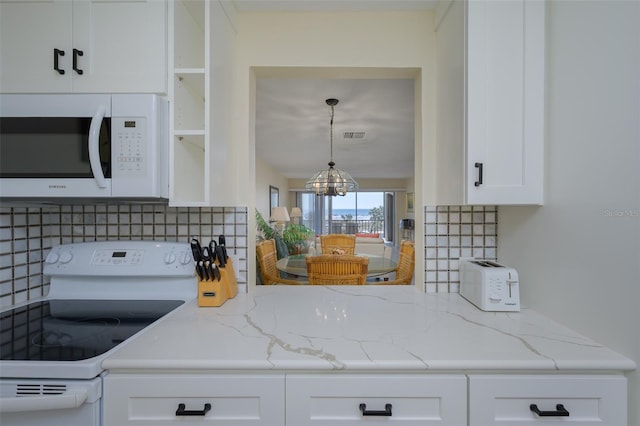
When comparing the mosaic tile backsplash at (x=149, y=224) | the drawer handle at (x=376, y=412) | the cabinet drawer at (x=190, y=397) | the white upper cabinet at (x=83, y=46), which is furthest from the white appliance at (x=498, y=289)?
the white upper cabinet at (x=83, y=46)

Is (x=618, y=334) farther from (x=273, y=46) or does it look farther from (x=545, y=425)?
(x=273, y=46)

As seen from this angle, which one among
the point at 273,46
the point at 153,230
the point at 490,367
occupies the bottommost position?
the point at 490,367

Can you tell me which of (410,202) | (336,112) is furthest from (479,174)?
(410,202)

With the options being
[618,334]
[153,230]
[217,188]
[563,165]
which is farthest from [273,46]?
[618,334]

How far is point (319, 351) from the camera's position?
88 centimetres

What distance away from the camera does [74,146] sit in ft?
3.48

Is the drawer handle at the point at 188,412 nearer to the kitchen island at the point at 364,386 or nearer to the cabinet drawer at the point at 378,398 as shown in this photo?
the kitchen island at the point at 364,386

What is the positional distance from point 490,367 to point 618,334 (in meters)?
0.39

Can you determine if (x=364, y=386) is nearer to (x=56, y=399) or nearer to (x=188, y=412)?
(x=188, y=412)

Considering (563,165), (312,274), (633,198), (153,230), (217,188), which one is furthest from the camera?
(312,274)

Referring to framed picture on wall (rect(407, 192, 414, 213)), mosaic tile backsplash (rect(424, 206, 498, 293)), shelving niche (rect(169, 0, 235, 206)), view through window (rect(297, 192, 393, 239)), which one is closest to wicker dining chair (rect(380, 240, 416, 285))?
mosaic tile backsplash (rect(424, 206, 498, 293))

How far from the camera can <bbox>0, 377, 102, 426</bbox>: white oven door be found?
78cm

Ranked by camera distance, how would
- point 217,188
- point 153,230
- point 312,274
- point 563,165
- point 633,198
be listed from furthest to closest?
point 312,274 < point 153,230 < point 217,188 < point 563,165 < point 633,198

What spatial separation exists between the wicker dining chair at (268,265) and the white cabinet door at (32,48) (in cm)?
169
